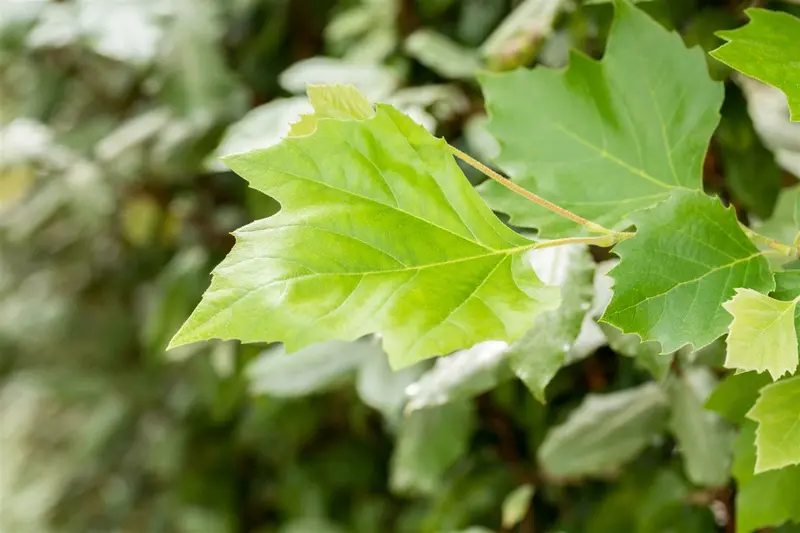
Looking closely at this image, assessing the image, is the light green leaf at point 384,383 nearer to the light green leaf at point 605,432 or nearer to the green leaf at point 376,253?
the light green leaf at point 605,432

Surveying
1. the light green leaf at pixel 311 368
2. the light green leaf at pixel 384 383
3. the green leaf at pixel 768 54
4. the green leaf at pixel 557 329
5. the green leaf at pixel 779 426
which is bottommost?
the light green leaf at pixel 311 368

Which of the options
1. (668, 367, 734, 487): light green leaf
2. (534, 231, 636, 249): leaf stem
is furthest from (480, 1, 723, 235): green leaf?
(668, 367, 734, 487): light green leaf

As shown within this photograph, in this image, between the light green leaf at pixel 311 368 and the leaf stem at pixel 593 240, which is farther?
the light green leaf at pixel 311 368

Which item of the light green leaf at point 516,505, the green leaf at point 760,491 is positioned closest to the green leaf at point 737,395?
the green leaf at point 760,491

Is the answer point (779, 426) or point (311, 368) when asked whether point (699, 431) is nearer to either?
point (779, 426)

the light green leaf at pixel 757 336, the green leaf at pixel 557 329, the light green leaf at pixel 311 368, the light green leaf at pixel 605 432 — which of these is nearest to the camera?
the light green leaf at pixel 757 336

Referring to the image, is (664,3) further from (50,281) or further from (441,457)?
(50,281)
